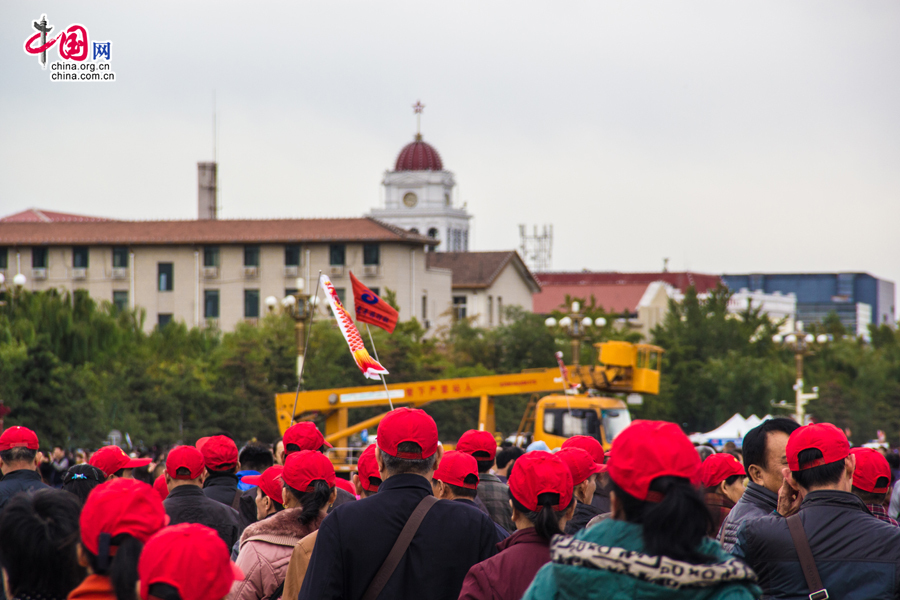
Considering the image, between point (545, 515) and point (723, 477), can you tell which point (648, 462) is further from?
point (723, 477)

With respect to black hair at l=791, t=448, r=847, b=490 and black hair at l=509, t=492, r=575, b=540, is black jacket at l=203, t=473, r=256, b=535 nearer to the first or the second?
black hair at l=509, t=492, r=575, b=540

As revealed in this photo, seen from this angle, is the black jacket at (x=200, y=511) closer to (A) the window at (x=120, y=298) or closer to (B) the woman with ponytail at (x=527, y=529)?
(B) the woman with ponytail at (x=527, y=529)

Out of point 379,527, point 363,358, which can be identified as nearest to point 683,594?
Result: point 379,527

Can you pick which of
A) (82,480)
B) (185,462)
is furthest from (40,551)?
(82,480)

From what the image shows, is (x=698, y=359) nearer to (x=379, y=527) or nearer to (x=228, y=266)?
(x=228, y=266)

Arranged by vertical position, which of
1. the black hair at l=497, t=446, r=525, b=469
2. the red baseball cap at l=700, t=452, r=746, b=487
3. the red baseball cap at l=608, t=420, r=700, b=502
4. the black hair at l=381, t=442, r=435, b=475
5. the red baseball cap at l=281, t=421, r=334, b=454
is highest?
the red baseball cap at l=608, t=420, r=700, b=502

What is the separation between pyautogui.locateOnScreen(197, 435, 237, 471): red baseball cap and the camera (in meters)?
7.81

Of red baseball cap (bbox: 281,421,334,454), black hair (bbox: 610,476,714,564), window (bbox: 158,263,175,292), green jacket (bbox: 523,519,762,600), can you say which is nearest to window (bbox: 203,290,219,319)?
window (bbox: 158,263,175,292)

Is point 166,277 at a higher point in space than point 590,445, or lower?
higher

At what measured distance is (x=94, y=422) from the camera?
104 ft

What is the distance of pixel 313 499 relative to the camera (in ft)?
18.9

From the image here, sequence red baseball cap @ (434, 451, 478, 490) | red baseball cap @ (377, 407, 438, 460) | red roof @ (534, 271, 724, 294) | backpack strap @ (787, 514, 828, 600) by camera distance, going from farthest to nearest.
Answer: red roof @ (534, 271, 724, 294) < red baseball cap @ (434, 451, 478, 490) < red baseball cap @ (377, 407, 438, 460) < backpack strap @ (787, 514, 828, 600)

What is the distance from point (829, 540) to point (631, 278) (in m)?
115

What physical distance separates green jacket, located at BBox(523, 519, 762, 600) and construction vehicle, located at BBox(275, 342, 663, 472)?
19842mm
